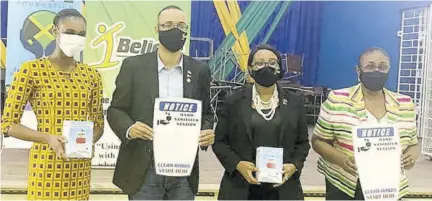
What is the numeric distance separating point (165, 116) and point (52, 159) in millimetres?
483

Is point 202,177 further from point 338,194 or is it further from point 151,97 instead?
point 151,97

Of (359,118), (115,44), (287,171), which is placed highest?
(115,44)

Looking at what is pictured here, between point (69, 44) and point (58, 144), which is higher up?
point (69, 44)

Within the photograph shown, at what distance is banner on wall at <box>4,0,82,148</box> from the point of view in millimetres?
4598

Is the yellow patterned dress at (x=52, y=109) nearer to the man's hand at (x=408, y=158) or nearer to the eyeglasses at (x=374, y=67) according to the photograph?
the eyeglasses at (x=374, y=67)

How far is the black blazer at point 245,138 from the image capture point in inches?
90.7

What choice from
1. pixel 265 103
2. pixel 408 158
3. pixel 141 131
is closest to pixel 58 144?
pixel 141 131

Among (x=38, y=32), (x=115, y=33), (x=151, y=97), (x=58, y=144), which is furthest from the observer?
(x=115, y=33)

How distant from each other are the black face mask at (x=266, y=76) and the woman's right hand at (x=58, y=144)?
836 millimetres

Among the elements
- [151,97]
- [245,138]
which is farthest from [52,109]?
[245,138]

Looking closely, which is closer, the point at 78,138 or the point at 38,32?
the point at 78,138

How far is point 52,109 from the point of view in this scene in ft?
6.98

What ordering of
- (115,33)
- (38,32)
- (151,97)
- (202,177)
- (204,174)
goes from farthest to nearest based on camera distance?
(204,174) → (202,177) → (115,33) → (38,32) → (151,97)

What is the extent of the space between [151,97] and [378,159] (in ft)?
3.19
